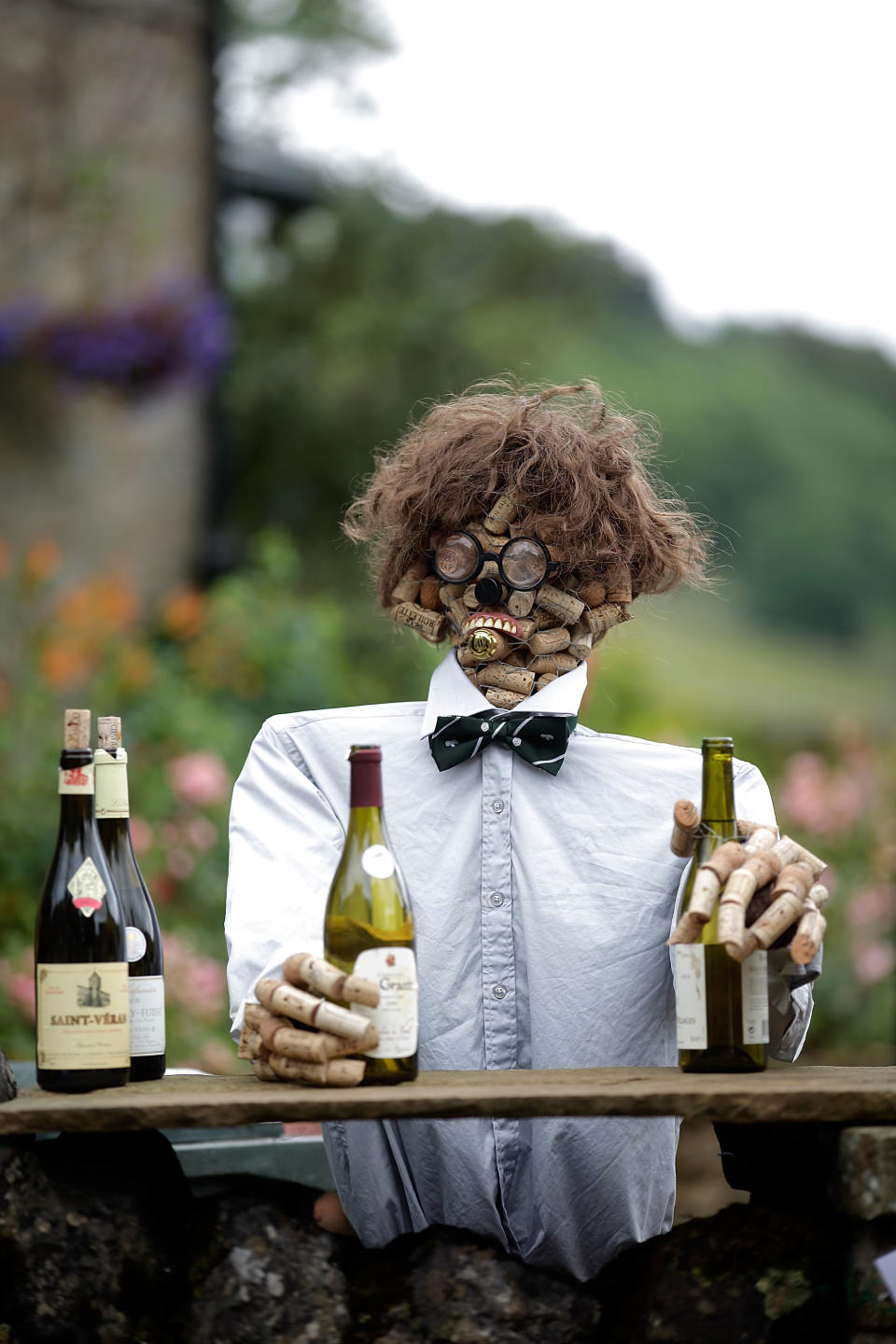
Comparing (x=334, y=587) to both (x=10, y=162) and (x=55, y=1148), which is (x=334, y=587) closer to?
(x=10, y=162)

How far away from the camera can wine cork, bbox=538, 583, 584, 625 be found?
8.11 ft

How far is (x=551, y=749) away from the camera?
8.00 feet

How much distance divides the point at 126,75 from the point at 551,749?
22.4 ft

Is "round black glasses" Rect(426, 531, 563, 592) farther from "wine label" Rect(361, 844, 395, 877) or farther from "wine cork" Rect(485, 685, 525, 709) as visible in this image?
"wine label" Rect(361, 844, 395, 877)

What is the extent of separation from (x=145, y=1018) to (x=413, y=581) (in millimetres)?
836

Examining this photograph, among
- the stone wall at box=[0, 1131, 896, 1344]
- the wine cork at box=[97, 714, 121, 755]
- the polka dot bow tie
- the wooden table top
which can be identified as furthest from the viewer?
the polka dot bow tie

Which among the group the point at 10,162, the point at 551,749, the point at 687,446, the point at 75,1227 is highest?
the point at 10,162

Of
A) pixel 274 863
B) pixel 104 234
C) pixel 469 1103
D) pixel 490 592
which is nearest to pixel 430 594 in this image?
pixel 490 592

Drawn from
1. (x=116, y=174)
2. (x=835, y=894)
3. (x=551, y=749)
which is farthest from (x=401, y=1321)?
(x=116, y=174)

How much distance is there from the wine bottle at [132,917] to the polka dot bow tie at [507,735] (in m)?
0.49

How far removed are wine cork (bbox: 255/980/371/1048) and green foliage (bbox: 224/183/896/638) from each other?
6.82 metres

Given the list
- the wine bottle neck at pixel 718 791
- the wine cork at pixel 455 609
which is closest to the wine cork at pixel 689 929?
the wine bottle neck at pixel 718 791

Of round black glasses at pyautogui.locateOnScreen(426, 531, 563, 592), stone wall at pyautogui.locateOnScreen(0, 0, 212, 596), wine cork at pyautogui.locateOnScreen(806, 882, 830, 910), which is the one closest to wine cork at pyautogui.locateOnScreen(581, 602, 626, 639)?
round black glasses at pyautogui.locateOnScreen(426, 531, 563, 592)

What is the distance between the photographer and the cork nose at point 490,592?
8.04 ft
